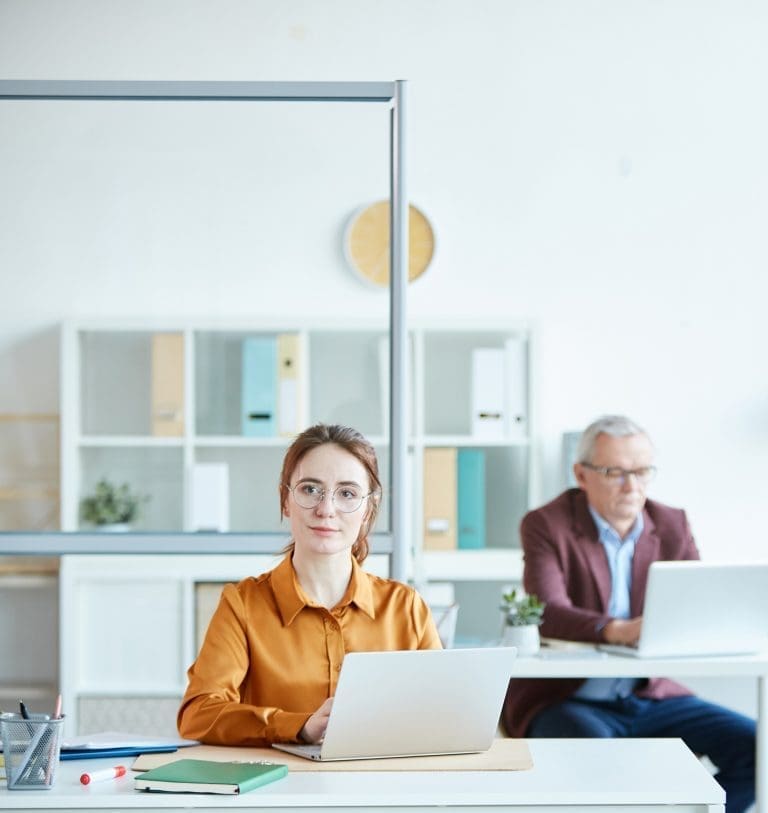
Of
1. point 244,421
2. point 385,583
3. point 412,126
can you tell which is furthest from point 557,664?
point 412,126

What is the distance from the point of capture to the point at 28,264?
2729 mm

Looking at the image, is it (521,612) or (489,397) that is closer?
(521,612)

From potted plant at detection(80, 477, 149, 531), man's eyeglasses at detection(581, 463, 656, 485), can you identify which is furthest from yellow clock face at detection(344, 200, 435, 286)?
potted plant at detection(80, 477, 149, 531)

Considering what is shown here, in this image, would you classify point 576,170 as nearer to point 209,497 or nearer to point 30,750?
point 209,497

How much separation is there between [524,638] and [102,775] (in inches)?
50.0

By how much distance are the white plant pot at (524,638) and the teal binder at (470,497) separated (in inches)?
50.6

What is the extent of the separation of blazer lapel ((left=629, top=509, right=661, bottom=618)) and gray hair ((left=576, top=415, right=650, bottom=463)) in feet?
0.82

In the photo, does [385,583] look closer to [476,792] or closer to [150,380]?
[476,792]

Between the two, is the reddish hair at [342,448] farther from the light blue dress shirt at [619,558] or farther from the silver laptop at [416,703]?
the light blue dress shirt at [619,558]

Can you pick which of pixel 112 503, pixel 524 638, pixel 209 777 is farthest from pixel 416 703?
pixel 112 503

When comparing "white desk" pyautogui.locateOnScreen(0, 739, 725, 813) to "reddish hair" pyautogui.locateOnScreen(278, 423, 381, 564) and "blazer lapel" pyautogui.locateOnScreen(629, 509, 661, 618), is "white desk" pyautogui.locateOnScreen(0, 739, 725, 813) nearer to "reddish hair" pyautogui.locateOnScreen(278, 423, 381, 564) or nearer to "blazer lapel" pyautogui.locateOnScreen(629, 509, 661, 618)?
"reddish hair" pyautogui.locateOnScreen(278, 423, 381, 564)

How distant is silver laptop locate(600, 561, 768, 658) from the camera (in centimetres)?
271

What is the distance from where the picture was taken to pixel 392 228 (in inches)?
104

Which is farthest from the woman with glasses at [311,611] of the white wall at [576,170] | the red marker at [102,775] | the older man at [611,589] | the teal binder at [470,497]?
the white wall at [576,170]
